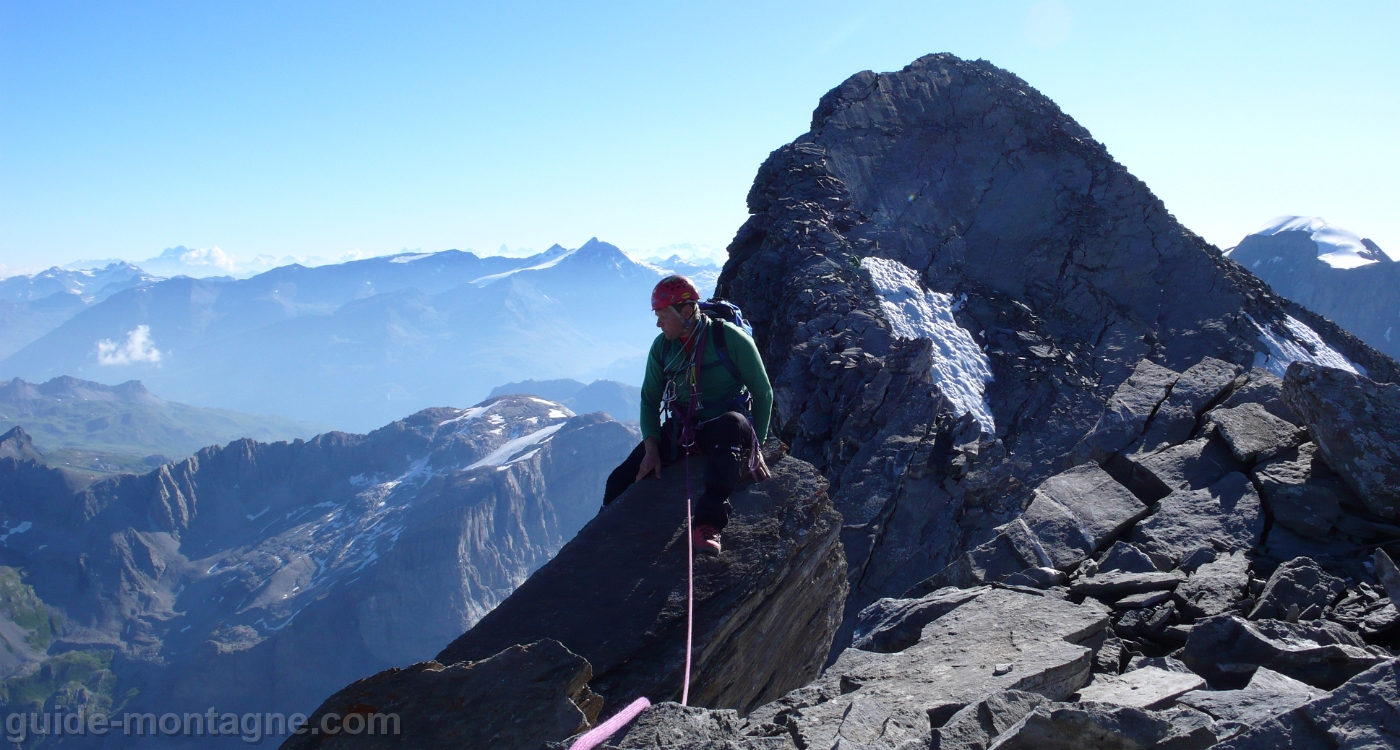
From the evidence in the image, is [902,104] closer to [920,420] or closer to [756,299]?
[756,299]

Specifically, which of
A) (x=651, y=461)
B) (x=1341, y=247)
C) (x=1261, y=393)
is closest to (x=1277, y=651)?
(x=651, y=461)

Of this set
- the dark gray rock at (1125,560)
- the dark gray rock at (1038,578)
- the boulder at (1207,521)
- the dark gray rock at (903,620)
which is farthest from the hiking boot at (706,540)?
the boulder at (1207,521)

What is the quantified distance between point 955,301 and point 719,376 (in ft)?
76.3

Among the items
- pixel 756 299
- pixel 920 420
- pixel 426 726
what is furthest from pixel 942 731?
pixel 756 299

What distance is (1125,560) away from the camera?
30.0ft

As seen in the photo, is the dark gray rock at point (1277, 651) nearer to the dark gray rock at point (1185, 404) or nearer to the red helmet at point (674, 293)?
the red helmet at point (674, 293)

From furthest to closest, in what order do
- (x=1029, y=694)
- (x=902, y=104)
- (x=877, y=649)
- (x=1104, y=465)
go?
(x=902, y=104) → (x=1104, y=465) → (x=877, y=649) → (x=1029, y=694)

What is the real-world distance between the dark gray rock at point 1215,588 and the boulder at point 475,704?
20.5ft

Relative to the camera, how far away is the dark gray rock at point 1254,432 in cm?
1087

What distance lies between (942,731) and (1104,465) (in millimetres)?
9319

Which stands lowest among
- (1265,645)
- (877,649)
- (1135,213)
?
(877,649)

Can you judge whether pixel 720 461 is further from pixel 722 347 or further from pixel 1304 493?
pixel 1304 493

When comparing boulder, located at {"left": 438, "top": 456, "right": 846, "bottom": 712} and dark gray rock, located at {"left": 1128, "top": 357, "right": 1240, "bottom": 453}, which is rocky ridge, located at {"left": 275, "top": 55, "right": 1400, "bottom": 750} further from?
boulder, located at {"left": 438, "top": 456, "right": 846, "bottom": 712}

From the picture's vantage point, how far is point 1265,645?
6164 millimetres
